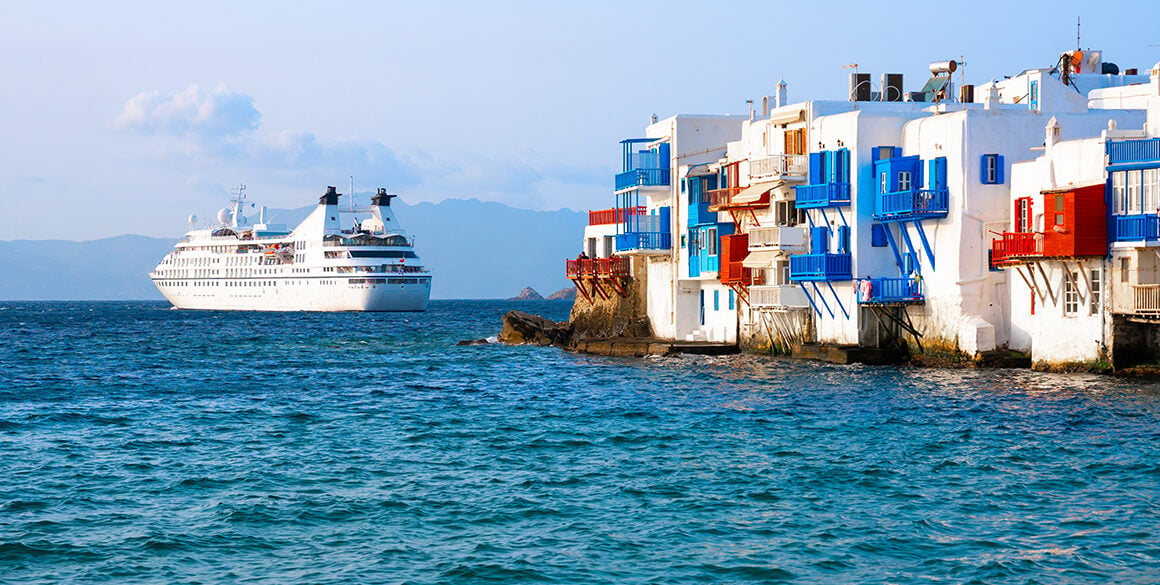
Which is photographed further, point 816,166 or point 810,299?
point 810,299

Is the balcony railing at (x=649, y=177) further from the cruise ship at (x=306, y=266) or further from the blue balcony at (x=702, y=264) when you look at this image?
the cruise ship at (x=306, y=266)

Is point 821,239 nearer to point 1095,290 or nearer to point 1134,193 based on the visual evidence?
point 1095,290

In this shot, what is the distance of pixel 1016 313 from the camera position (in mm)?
41969

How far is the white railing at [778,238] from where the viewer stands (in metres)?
49.8

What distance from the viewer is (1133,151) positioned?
37750mm

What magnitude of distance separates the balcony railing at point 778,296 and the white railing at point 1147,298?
14392 mm

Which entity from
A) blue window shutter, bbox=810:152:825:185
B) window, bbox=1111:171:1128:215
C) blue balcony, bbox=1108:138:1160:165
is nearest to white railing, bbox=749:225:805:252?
blue window shutter, bbox=810:152:825:185

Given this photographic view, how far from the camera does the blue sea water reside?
18.4 m

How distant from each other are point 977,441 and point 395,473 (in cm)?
1208

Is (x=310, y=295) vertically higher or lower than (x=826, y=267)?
lower

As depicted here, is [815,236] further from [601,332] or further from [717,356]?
[601,332]

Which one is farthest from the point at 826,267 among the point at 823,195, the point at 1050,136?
the point at 1050,136

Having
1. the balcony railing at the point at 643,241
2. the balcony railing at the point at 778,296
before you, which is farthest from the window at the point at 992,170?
the balcony railing at the point at 643,241

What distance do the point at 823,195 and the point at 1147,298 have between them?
44.4ft
